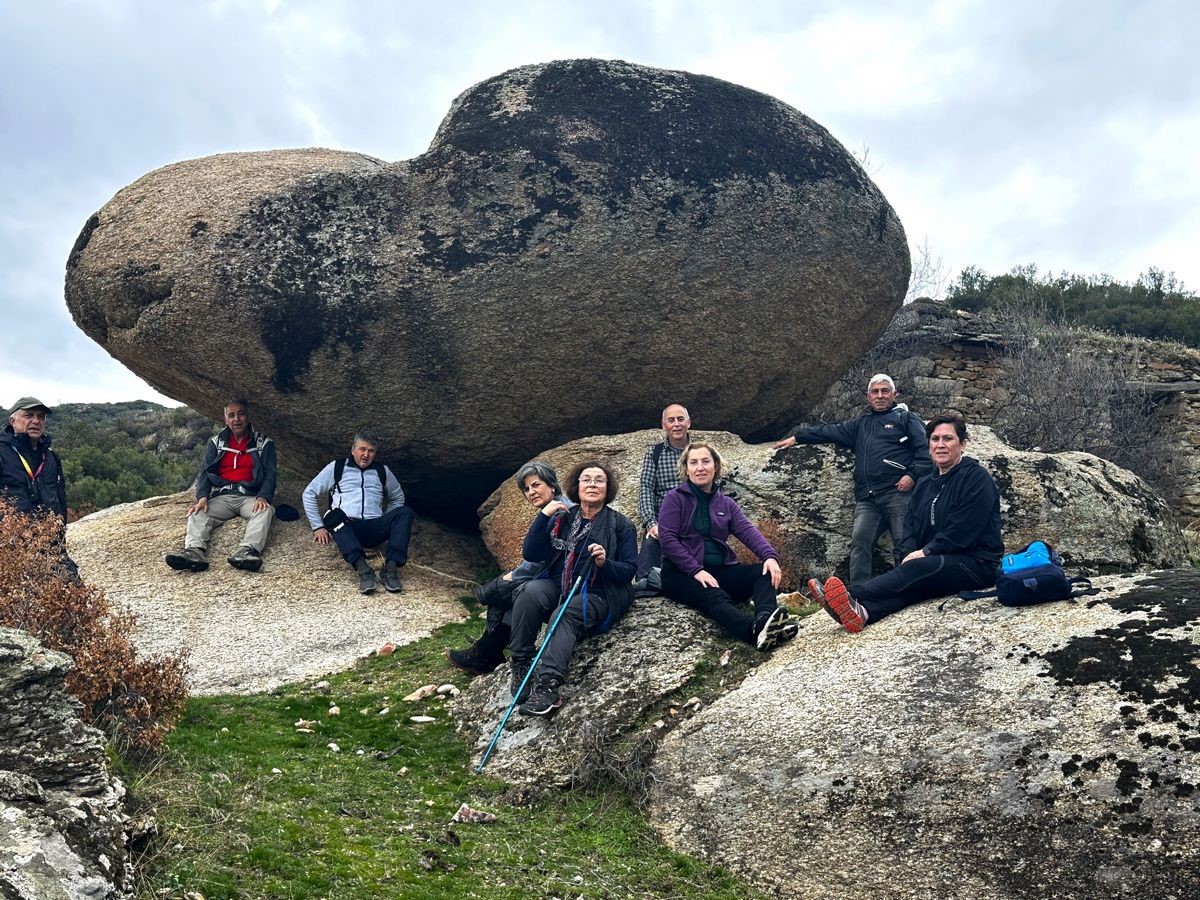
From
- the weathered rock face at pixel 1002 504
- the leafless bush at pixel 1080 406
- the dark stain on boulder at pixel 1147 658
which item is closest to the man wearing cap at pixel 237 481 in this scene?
the weathered rock face at pixel 1002 504

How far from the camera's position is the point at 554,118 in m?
12.9

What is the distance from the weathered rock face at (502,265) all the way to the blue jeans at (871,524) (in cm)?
349

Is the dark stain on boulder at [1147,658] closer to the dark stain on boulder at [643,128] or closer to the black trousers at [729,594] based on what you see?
the black trousers at [729,594]

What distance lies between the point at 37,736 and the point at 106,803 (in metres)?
0.54

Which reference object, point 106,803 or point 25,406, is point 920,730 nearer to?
point 106,803

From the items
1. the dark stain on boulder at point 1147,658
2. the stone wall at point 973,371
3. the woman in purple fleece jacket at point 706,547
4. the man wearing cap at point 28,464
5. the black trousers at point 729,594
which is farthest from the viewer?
the stone wall at point 973,371

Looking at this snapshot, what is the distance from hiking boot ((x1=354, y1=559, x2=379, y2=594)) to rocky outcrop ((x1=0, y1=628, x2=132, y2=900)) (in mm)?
6487

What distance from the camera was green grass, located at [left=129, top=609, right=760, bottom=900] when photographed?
490cm

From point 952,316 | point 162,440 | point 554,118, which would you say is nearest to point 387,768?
point 554,118

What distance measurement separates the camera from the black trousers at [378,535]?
483 inches

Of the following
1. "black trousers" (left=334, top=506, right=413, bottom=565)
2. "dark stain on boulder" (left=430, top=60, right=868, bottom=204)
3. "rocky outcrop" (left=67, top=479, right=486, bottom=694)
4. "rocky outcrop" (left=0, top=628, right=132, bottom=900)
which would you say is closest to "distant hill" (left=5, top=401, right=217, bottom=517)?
"rocky outcrop" (left=67, top=479, right=486, bottom=694)

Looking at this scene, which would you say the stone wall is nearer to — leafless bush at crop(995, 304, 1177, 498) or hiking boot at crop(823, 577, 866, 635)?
leafless bush at crop(995, 304, 1177, 498)

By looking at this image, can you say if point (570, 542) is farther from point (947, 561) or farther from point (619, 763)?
point (947, 561)

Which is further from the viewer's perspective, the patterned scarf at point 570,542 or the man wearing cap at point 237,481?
the man wearing cap at point 237,481
